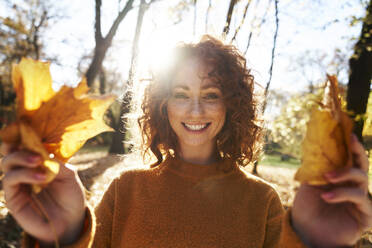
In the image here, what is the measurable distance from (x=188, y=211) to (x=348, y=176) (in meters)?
1.06

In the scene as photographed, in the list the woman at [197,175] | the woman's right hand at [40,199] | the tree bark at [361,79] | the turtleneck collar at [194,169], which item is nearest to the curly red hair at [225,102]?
the woman at [197,175]

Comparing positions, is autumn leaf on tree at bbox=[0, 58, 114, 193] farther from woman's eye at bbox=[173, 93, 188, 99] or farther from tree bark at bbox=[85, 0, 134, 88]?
tree bark at bbox=[85, 0, 134, 88]

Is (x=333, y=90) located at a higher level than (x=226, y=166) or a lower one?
higher

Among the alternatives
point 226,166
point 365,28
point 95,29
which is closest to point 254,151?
point 226,166

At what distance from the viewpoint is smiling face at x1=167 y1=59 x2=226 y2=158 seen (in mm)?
1723

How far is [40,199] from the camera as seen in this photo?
1.06 m

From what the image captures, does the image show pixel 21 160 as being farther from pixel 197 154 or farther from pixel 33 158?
pixel 197 154

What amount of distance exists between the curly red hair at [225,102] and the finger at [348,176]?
989mm

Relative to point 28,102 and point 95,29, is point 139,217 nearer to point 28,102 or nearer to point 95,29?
point 28,102

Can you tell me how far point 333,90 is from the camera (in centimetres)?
92

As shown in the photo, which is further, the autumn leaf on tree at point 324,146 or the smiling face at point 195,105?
the smiling face at point 195,105

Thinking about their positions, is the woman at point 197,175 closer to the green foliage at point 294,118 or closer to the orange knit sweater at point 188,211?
the orange knit sweater at point 188,211

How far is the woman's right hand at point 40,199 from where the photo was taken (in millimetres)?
896

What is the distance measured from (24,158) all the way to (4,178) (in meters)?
0.15
